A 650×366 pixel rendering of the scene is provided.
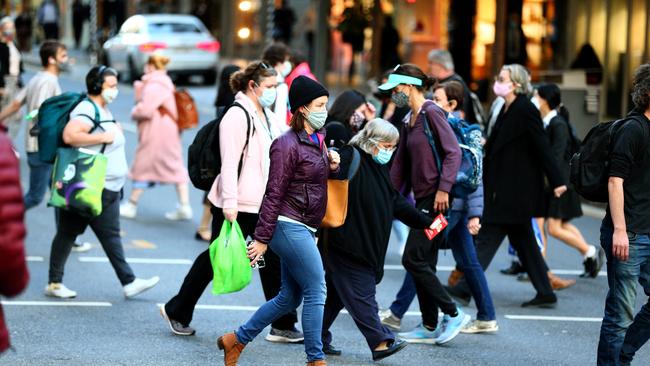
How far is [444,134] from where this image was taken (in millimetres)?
8266

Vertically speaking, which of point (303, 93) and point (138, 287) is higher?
point (303, 93)

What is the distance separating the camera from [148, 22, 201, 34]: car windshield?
29791 mm

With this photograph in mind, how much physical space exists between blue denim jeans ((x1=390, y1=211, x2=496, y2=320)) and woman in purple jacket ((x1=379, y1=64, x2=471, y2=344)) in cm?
33

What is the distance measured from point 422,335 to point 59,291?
2.82 metres

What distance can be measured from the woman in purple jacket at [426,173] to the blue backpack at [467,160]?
11 centimetres

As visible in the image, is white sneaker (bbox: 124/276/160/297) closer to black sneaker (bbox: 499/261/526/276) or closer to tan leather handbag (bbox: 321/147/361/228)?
tan leather handbag (bbox: 321/147/361/228)

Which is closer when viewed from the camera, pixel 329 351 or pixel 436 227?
pixel 436 227

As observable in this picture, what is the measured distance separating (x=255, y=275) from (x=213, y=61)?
19364 millimetres

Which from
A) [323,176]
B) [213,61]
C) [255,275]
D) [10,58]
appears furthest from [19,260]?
[213,61]

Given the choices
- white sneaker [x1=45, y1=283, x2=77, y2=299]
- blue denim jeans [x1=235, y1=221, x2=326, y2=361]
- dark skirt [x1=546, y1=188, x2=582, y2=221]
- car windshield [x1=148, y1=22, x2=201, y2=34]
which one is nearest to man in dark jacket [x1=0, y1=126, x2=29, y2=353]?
blue denim jeans [x1=235, y1=221, x2=326, y2=361]

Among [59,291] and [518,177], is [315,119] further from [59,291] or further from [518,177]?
[59,291]

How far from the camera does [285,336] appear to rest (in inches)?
328

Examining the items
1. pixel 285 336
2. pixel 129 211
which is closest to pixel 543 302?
pixel 285 336

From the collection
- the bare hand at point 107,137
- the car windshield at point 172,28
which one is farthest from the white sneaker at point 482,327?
the car windshield at point 172,28
